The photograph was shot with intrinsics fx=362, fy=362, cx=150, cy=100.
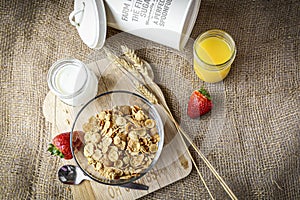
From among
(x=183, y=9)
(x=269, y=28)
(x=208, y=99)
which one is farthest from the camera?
(x=269, y=28)

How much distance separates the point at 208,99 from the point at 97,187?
58 cm

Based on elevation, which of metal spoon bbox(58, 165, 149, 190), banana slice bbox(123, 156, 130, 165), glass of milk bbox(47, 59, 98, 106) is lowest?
metal spoon bbox(58, 165, 149, 190)

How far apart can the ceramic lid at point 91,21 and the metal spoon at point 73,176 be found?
20.1 inches

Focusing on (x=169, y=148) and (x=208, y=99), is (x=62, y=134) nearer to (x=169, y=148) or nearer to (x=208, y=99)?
(x=169, y=148)

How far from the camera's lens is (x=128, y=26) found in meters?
1.49

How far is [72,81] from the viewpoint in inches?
56.7

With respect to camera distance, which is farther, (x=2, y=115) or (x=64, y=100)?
(x=2, y=115)

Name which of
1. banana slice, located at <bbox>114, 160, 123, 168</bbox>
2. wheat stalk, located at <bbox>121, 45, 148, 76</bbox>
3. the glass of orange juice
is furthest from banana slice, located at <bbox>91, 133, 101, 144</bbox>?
the glass of orange juice

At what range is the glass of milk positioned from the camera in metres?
1.42

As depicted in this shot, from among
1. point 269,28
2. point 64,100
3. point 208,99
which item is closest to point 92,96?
point 64,100

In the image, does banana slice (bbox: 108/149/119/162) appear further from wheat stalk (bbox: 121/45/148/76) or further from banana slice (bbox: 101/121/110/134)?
wheat stalk (bbox: 121/45/148/76)

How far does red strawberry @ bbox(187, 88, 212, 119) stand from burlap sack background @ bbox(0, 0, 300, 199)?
0.07 m

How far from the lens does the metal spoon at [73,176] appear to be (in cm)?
145

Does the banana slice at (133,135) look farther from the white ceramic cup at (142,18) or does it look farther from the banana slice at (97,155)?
the white ceramic cup at (142,18)
